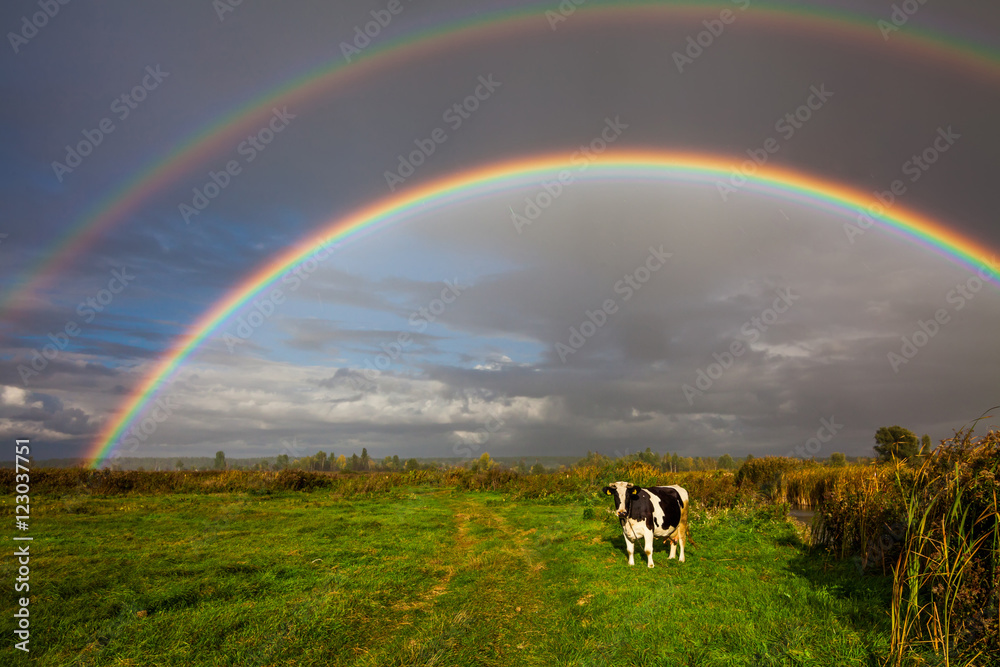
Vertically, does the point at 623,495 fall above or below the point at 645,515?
above

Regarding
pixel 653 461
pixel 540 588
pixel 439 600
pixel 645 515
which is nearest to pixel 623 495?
pixel 645 515

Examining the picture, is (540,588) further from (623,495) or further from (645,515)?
(645,515)

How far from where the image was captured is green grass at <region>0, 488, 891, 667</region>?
25.2 feet

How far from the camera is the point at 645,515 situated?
13.1 metres

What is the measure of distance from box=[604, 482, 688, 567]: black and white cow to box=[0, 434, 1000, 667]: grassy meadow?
0.75 metres

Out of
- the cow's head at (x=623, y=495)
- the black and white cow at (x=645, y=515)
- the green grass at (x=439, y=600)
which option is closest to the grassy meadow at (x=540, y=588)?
the green grass at (x=439, y=600)

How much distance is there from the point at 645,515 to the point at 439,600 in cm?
580

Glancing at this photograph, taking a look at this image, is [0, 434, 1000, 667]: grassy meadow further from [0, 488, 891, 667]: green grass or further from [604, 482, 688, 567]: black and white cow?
[604, 482, 688, 567]: black and white cow

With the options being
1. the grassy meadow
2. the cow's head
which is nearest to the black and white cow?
the cow's head

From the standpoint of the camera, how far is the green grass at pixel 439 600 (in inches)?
303

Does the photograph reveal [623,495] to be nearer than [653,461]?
Yes

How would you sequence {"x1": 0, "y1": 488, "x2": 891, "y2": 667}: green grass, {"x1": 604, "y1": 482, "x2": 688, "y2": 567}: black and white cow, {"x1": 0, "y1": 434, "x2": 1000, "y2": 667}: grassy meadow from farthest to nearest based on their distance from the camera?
{"x1": 604, "y1": 482, "x2": 688, "y2": 567}: black and white cow
{"x1": 0, "y1": 488, "x2": 891, "y2": 667}: green grass
{"x1": 0, "y1": 434, "x2": 1000, "y2": 667}: grassy meadow

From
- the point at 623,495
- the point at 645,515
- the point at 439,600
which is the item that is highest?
the point at 623,495

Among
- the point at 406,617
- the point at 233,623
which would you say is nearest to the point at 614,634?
the point at 406,617
